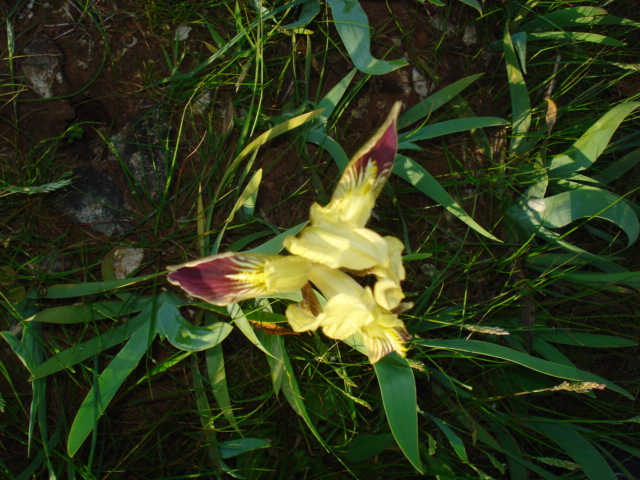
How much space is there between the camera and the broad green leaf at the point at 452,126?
167cm

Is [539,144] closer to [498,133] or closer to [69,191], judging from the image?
[498,133]

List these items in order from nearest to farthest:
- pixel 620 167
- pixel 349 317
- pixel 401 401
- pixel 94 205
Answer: pixel 349 317 < pixel 401 401 < pixel 94 205 < pixel 620 167

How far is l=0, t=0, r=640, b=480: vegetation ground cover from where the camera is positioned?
65.8 inches

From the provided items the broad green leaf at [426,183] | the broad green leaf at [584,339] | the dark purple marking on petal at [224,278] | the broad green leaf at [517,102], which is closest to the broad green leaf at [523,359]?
the broad green leaf at [584,339]

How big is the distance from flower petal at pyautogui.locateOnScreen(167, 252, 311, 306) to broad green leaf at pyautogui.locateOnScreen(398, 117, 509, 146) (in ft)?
2.05

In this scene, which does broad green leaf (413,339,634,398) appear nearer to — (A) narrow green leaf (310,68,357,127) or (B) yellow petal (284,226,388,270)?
(B) yellow petal (284,226,388,270)

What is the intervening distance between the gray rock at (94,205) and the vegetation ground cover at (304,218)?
0.05 feet

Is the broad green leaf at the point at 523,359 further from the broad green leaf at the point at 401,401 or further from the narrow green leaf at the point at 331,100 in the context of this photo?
the narrow green leaf at the point at 331,100

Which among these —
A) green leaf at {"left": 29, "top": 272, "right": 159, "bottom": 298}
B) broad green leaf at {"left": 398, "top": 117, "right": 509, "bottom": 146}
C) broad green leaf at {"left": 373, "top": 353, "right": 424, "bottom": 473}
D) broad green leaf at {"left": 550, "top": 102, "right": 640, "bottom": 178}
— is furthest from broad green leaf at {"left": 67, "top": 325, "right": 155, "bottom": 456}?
broad green leaf at {"left": 550, "top": 102, "right": 640, "bottom": 178}

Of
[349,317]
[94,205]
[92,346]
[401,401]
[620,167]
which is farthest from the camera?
[620,167]

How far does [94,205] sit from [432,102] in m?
1.22

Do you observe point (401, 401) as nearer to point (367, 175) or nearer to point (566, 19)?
point (367, 175)

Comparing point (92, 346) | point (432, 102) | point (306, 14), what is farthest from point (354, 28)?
point (92, 346)

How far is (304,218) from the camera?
6.05ft
